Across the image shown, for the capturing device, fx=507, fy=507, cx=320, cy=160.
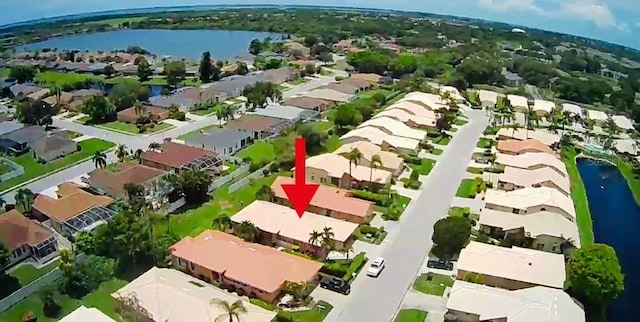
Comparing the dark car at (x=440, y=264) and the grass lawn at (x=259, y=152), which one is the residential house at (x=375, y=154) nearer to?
the grass lawn at (x=259, y=152)

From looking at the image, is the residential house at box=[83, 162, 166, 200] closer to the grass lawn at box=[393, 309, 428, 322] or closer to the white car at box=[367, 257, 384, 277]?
the white car at box=[367, 257, 384, 277]

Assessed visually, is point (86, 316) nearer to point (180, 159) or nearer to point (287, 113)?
point (180, 159)

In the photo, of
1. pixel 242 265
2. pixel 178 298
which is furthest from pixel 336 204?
pixel 178 298

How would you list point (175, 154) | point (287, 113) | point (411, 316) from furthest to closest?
point (287, 113) < point (175, 154) < point (411, 316)

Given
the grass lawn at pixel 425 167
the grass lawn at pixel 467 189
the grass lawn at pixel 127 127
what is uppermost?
the grass lawn at pixel 467 189

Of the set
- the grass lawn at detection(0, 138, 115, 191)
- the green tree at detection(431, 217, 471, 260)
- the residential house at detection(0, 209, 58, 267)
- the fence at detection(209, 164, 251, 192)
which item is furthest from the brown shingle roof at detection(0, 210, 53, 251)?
the green tree at detection(431, 217, 471, 260)

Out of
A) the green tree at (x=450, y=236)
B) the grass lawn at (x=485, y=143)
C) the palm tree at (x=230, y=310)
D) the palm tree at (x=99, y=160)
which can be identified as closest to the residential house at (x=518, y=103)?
the grass lawn at (x=485, y=143)
